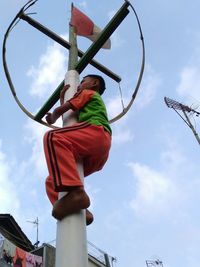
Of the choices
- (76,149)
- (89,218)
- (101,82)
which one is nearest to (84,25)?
(101,82)

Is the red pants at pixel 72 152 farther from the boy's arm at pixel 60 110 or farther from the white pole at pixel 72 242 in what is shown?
the boy's arm at pixel 60 110

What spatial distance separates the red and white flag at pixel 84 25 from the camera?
5.96 m

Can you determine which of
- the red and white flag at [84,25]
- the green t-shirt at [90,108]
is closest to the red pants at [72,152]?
the green t-shirt at [90,108]

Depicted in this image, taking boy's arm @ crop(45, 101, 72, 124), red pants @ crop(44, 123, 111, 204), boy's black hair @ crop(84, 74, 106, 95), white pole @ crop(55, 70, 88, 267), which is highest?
boy's black hair @ crop(84, 74, 106, 95)

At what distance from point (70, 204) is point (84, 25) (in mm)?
3640

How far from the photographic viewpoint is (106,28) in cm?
493

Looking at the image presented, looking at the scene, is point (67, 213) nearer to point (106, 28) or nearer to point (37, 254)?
point (106, 28)

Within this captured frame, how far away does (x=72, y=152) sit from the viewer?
3.29m

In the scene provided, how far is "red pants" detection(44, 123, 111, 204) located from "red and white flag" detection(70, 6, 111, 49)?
2.71 metres

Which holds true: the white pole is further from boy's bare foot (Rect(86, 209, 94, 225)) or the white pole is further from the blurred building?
the blurred building

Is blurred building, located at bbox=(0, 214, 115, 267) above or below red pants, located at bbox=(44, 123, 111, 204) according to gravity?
above

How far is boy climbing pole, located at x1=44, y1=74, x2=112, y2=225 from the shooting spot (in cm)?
300

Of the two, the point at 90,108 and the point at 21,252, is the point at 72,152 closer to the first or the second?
the point at 90,108

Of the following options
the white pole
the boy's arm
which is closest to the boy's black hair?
the boy's arm
